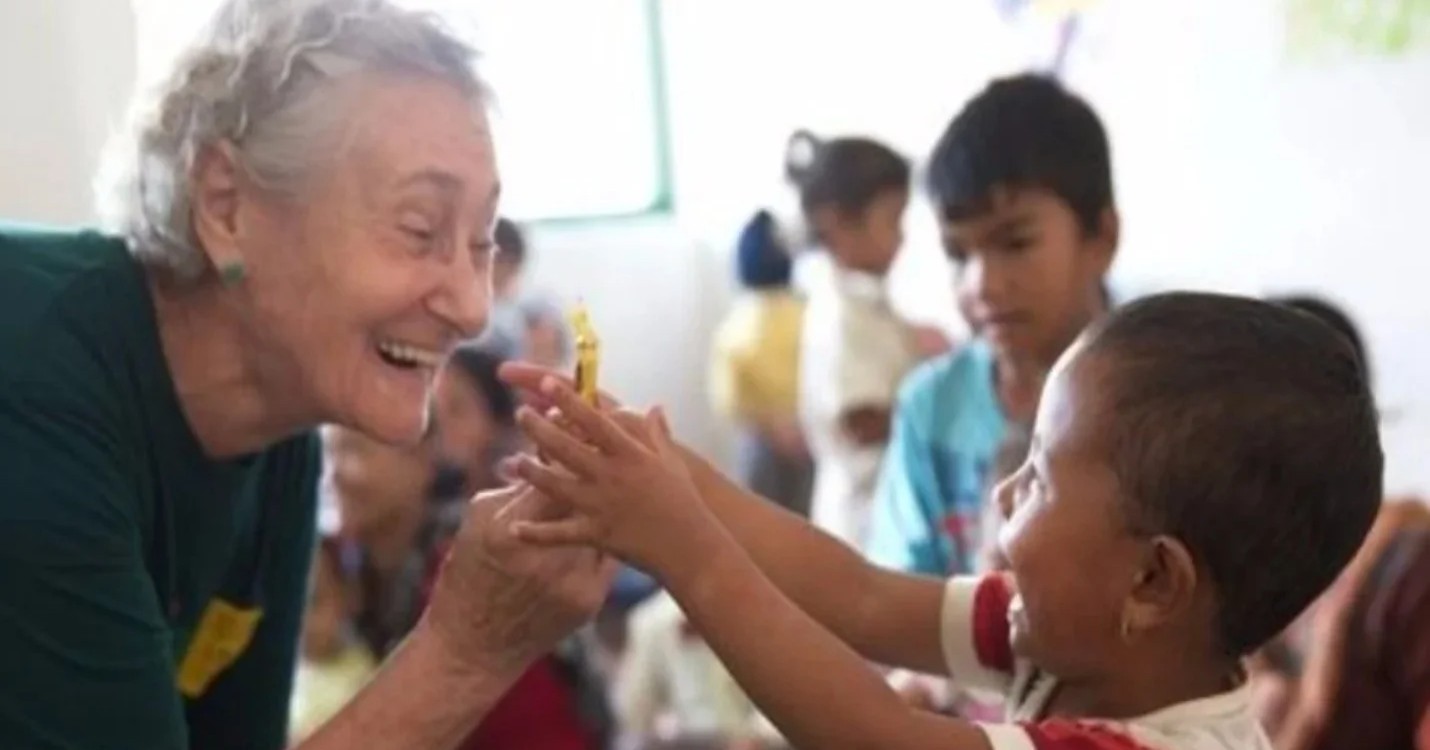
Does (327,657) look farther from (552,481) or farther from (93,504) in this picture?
(552,481)

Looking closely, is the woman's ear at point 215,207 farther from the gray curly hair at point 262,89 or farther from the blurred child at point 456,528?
the blurred child at point 456,528

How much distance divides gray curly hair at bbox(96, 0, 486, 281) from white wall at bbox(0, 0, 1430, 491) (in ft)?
4.66

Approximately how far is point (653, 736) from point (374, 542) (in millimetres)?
1028

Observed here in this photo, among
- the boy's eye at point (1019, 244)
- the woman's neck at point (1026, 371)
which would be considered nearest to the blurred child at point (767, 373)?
the woman's neck at point (1026, 371)

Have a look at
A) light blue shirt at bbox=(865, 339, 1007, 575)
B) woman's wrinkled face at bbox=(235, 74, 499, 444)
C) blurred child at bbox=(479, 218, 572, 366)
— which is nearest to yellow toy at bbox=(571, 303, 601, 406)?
woman's wrinkled face at bbox=(235, 74, 499, 444)

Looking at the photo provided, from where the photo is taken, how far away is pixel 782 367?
13.5 ft

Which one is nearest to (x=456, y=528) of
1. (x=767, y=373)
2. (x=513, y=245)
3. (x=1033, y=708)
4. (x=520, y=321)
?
(x=1033, y=708)

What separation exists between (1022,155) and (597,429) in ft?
3.48

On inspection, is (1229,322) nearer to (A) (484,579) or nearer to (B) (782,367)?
(A) (484,579)

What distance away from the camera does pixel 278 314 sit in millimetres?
1362

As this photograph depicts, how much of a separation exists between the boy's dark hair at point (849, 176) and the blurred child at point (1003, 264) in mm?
1177

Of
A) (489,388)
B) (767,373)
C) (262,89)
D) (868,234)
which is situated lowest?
(767,373)

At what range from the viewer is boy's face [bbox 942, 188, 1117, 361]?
2.04 m

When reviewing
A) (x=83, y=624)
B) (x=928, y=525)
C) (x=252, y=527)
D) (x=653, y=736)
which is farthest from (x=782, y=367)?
(x=83, y=624)
